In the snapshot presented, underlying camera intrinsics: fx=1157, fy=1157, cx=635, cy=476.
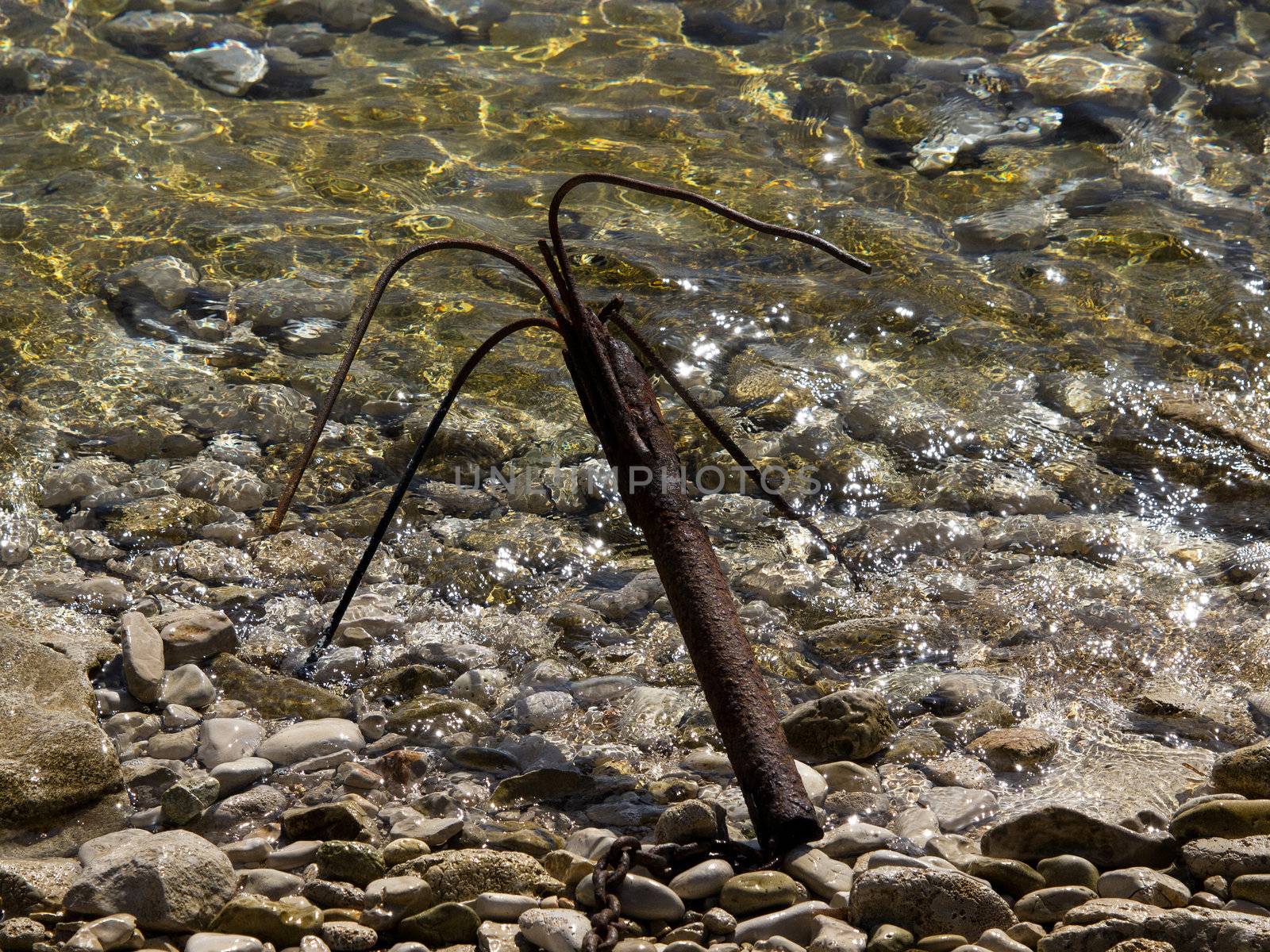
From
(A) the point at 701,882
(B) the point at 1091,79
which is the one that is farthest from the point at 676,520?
(B) the point at 1091,79

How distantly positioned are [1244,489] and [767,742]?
9.82 feet

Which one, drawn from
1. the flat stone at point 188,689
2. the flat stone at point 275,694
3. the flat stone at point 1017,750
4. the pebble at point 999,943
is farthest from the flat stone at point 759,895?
the flat stone at point 188,689

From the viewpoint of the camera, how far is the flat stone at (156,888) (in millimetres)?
2227

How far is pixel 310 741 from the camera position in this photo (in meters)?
3.04

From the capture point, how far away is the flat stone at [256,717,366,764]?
3004mm

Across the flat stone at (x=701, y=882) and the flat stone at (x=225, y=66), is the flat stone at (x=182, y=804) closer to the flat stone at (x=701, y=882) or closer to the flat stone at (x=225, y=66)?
the flat stone at (x=701, y=882)

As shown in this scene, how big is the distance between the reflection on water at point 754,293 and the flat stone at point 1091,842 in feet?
1.50

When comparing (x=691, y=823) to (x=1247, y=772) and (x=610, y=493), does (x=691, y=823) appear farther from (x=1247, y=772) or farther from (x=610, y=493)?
(x=610, y=493)

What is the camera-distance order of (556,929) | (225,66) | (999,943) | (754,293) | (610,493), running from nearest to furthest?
(999,943)
(556,929)
(610,493)
(754,293)
(225,66)

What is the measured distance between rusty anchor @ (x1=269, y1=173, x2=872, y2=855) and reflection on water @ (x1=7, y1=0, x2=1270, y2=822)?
3.10 ft

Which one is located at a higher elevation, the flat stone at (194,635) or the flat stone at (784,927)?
the flat stone at (784,927)

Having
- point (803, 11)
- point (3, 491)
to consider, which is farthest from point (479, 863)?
point (803, 11)

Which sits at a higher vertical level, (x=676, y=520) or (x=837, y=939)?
(x=676, y=520)

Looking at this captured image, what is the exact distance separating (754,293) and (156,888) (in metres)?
4.35
